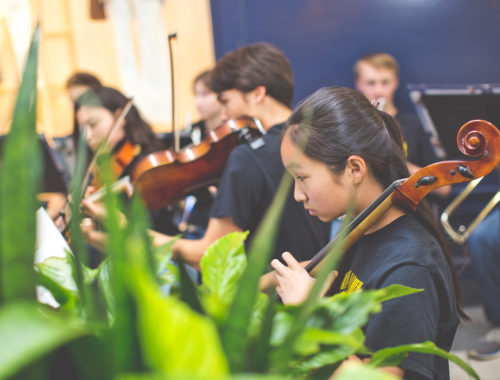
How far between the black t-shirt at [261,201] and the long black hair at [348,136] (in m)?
0.39

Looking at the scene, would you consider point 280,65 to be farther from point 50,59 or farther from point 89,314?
point 50,59

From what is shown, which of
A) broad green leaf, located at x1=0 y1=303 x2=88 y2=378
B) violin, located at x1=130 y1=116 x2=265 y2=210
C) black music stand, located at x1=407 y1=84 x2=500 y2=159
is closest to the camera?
broad green leaf, located at x1=0 y1=303 x2=88 y2=378

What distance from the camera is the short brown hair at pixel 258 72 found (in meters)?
1.64

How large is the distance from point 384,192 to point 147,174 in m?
1.11

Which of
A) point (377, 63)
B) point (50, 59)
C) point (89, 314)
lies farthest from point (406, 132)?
point (89, 314)

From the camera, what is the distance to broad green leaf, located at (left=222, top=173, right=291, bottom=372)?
1.08 feet

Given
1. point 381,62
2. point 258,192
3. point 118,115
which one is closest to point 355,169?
point 258,192

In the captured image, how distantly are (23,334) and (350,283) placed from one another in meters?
0.78

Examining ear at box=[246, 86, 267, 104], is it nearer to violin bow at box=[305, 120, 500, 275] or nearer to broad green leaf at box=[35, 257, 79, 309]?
violin bow at box=[305, 120, 500, 275]

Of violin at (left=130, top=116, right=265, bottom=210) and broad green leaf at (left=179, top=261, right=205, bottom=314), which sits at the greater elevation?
broad green leaf at (left=179, top=261, right=205, bottom=314)

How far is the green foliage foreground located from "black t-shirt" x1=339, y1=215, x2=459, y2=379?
0.39 metres

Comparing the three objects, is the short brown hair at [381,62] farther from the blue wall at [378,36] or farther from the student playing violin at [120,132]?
the student playing violin at [120,132]

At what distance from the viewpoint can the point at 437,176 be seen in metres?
1.01

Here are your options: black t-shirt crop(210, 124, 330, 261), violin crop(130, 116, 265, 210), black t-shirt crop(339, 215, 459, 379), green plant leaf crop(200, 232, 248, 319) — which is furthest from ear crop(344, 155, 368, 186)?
violin crop(130, 116, 265, 210)
